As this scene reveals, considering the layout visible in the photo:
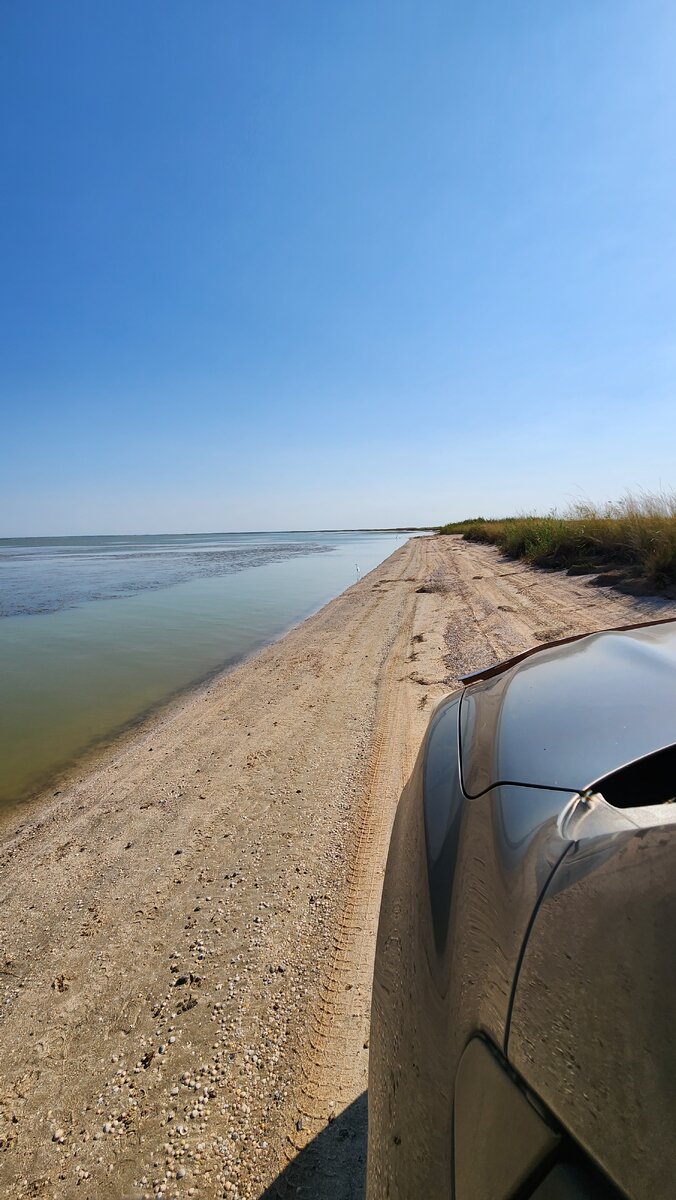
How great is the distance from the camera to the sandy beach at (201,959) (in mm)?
1396

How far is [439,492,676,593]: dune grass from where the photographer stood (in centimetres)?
825

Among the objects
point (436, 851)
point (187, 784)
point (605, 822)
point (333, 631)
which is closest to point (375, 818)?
point (187, 784)

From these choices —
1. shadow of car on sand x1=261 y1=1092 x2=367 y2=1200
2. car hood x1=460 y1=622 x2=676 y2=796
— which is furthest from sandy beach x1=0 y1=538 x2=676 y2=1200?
car hood x1=460 y1=622 x2=676 y2=796

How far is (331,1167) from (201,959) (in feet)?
2.83

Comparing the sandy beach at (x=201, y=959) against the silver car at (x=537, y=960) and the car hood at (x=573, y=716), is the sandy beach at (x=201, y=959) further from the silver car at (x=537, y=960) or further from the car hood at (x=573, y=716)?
the car hood at (x=573, y=716)

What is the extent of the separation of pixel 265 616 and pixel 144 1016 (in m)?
9.37

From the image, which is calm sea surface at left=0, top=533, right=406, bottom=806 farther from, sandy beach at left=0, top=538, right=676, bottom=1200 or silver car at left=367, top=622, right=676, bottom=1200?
silver car at left=367, top=622, right=676, bottom=1200

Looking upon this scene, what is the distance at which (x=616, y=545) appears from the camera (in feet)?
36.7

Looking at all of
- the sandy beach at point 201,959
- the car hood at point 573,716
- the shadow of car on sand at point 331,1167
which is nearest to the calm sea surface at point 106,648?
the sandy beach at point 201,959

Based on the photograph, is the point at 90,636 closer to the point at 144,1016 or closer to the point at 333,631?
the point at 333,631

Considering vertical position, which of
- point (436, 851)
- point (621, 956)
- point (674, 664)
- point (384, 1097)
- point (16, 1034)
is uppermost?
point (674, 664)

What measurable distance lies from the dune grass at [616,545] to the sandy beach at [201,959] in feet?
19.5

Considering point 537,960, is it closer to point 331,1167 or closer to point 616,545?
point 331,1167

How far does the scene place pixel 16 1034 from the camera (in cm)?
180
